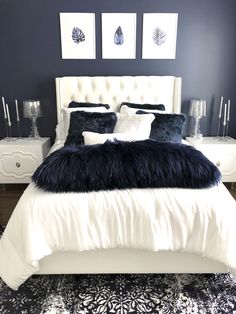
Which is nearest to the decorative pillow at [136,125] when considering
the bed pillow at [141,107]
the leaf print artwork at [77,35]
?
the bed pillow at [141,107]

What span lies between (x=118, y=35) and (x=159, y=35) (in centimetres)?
53

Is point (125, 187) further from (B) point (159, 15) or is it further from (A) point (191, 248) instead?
(B) point (159, 15)

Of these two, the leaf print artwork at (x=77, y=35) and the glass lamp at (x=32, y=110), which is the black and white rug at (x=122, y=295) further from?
the leaf print artwork at (x=77, y=35)

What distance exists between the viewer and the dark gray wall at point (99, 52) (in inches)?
133

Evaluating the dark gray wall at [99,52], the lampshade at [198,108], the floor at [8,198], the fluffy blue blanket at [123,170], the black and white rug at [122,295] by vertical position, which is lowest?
the black and white rug at [122,295]

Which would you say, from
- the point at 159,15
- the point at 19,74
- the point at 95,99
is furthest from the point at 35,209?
the point at 159,15

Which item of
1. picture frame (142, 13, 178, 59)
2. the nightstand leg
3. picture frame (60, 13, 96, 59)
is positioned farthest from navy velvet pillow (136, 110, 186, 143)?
the nightstand leg

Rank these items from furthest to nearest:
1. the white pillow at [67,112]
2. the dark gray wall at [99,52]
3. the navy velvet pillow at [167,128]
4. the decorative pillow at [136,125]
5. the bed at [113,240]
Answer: the dark gray wall at [99,52] → the white pillow at [67,112] → the navy velvet pillow at [167,128] → the decorative pillow at [136,125] → the bed at [113,240]

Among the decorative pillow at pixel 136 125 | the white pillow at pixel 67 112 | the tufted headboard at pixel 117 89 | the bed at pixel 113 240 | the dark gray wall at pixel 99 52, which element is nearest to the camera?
the bed at pixel 113 240

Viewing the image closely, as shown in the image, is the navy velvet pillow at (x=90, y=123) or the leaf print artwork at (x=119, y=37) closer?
the navy velvet pillow at (x=90, y=123)

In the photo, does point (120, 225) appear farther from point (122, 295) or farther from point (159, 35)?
point (159, 35)

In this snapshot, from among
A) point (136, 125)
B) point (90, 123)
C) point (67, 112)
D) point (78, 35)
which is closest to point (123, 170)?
point (136, 125)

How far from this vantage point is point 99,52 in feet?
11.5

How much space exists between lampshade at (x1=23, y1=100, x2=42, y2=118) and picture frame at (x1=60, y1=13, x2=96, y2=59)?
2.35ft
